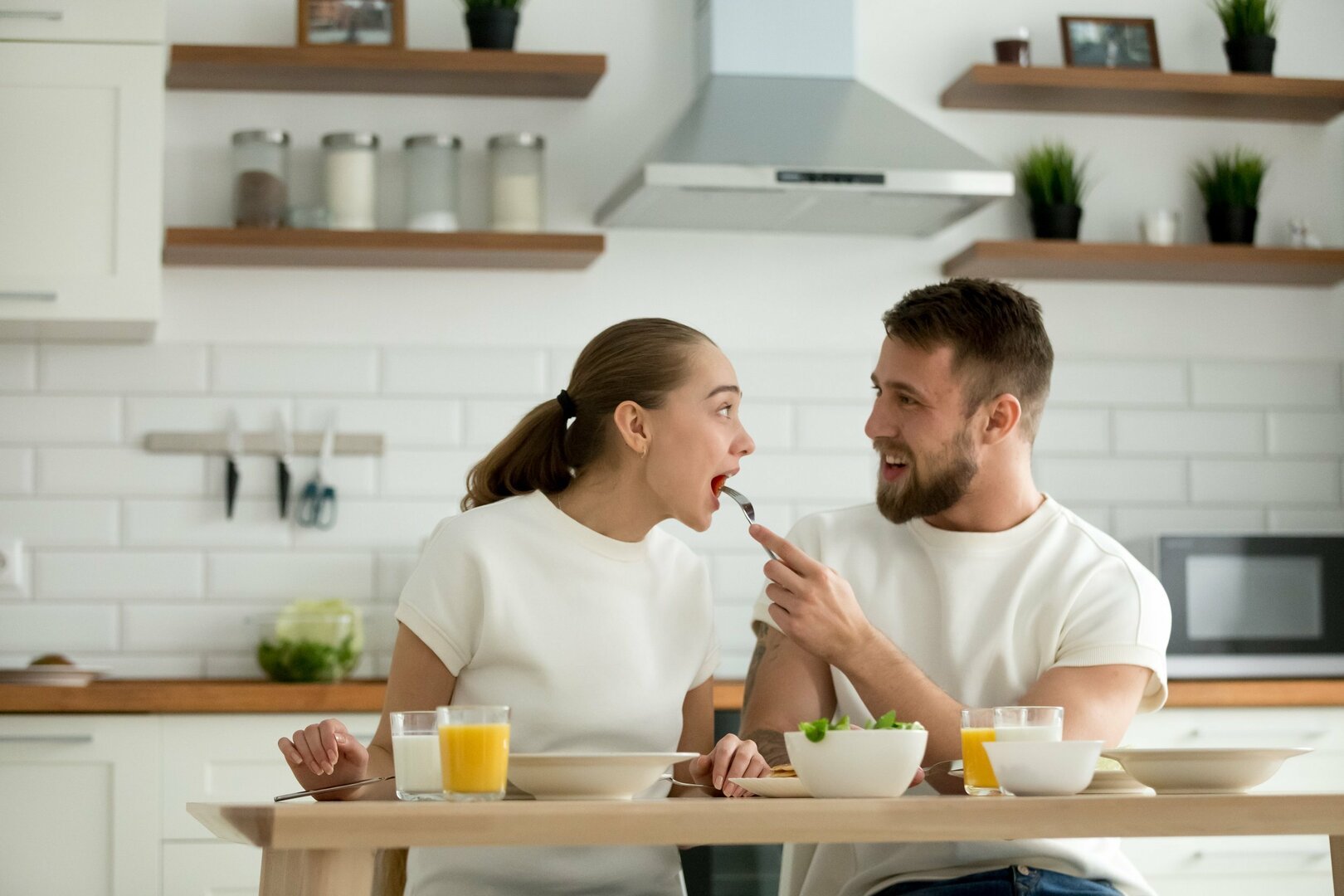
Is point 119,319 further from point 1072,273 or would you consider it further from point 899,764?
point 899,764

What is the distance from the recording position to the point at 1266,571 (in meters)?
3.47

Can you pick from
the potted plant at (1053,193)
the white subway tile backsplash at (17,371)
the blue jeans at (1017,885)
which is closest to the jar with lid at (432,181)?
the white subway tile backsplash at (17,371)

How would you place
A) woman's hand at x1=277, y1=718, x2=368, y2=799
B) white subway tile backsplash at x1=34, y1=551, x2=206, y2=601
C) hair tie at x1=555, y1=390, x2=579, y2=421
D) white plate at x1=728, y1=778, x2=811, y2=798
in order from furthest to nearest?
white subway tile backsplash at x1=34, y1=551, x2=206, y2=601, hair tie at x1=555, y1=390, x2=579, y2=421, woman's hand at x1=277, y1=718, x2=368, y2=799, white plate at x1=728, y1=778, x2=811, y2=798

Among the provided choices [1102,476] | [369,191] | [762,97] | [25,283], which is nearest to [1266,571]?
[1102,476]

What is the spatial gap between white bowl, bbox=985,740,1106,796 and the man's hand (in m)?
0.44

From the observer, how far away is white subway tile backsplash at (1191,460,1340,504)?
12.8 ft

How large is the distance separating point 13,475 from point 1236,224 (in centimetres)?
294

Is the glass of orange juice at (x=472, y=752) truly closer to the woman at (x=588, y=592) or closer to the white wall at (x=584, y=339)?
the woman at (x=588, y=592)

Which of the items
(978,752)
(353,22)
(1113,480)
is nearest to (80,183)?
(353,22)

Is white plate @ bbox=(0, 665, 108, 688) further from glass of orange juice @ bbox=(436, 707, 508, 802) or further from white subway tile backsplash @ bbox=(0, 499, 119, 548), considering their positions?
glass of orange juice @ bbox=(436, 707, 508, 802)

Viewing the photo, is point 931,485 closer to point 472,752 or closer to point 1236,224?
point 472,752

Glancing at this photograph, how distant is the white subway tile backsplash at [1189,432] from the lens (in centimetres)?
387

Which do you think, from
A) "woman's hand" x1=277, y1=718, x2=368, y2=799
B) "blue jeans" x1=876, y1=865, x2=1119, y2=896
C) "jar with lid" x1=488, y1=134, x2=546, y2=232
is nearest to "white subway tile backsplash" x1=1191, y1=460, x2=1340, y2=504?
"jar with lid" x1=488, y1=134, x2=546, y2=232

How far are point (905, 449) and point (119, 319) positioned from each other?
6.31 feet
